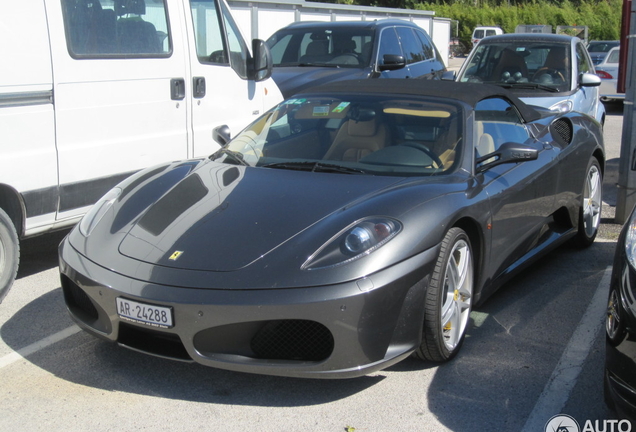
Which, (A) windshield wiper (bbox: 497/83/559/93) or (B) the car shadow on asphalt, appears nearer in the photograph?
(B) the car shadow on asphalt

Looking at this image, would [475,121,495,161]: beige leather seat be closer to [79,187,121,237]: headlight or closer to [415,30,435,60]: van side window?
[79,187,121,237]: headlight

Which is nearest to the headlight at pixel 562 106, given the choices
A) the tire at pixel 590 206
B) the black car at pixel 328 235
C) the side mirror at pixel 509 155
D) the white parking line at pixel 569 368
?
the tire at pixel 590 206

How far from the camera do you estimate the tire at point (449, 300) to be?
3549mm

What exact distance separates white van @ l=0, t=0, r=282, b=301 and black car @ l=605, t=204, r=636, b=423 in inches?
142

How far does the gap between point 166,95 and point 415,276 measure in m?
3.31

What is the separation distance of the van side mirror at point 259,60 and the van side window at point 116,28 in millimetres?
1112

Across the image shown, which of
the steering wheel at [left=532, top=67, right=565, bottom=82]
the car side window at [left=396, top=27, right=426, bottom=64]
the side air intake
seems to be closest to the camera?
the side air intake

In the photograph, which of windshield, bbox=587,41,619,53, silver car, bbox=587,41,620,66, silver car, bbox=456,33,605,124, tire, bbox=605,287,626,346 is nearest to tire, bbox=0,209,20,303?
tire, bbox=605,287,626,346

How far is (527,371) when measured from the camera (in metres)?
3.77

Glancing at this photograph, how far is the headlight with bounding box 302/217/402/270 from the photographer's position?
330 centimetres

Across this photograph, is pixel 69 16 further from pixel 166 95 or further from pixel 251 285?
pixel 251 285

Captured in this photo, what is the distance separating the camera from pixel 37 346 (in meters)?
4.10

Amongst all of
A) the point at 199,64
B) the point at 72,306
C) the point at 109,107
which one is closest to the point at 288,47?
the point at 199,64

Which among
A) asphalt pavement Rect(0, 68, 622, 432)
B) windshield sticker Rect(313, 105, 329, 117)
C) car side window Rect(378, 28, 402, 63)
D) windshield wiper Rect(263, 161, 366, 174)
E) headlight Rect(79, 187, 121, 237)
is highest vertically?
car side window Rect(378, 28, 402, 63)
